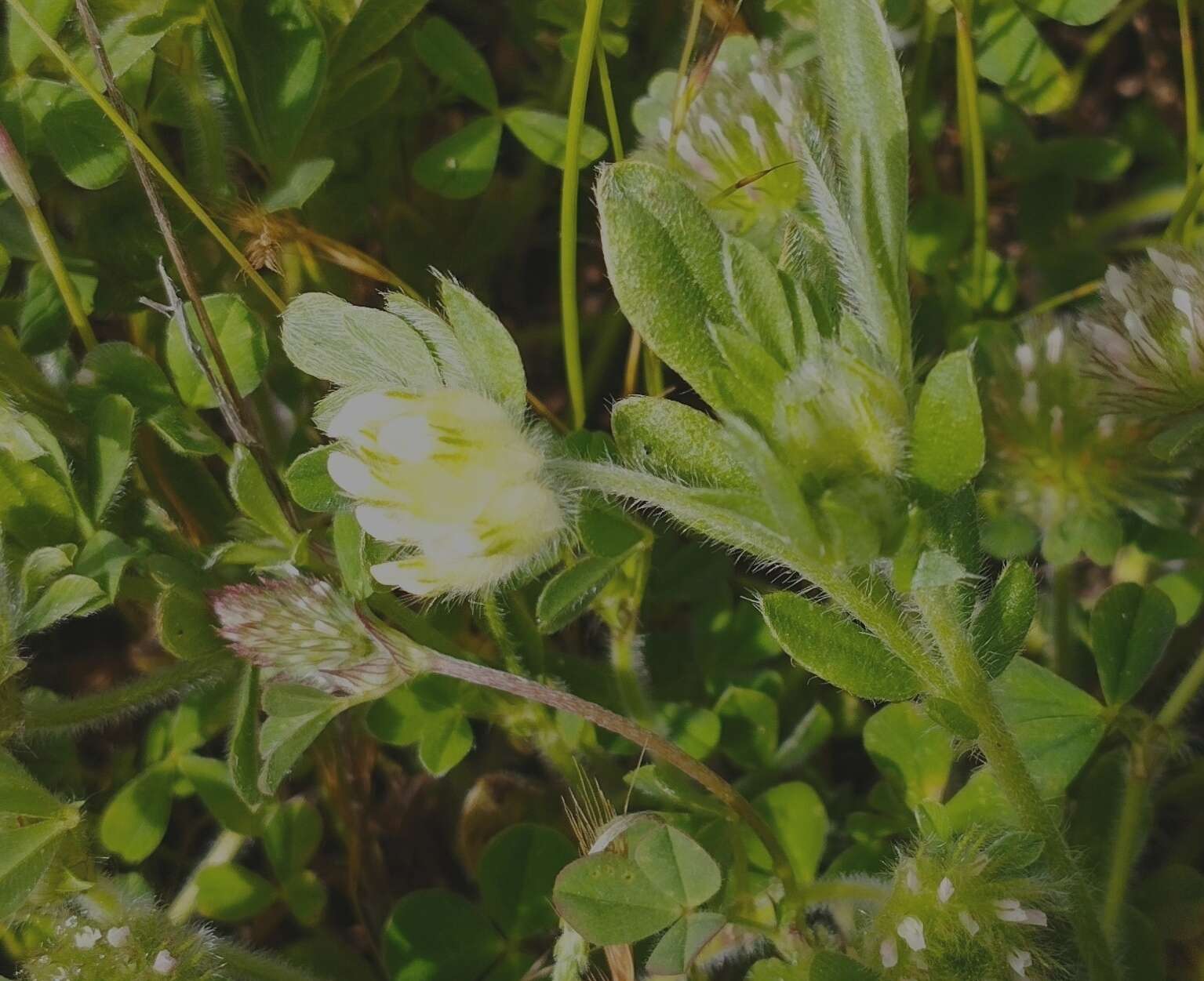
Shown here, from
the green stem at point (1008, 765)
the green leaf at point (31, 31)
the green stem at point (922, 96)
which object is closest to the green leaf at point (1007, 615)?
the green stem at point (1008, 765)

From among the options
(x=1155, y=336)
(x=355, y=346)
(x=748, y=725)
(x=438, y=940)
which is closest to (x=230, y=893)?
(x=438, y=940)

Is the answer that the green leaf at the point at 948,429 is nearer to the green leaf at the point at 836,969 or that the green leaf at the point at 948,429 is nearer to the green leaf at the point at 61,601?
the green leaf at the point at 836,969

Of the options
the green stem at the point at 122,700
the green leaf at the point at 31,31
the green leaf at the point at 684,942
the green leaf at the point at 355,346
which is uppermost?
the green leaf at the point at 31,31

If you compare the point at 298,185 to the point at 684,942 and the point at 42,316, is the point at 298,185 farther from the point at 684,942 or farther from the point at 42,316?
the point at 684,942

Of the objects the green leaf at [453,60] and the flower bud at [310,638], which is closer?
the flower bud at [310,638]

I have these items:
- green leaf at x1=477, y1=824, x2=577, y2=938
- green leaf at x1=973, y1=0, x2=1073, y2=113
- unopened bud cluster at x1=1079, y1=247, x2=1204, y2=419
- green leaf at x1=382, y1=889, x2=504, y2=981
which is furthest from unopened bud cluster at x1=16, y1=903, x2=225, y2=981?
green leaf at x1=973, y1=0, x2=1073, y2=113

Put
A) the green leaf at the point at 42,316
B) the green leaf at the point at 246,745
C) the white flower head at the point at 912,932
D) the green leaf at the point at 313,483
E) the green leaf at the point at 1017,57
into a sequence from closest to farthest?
the white flower head at the point at 912,932 → the green leaf at the point at 313,483 → the green leaf at the point at 246,745 → the green leaf at the point at 42,316 → the green leaf at the point at 1017,57

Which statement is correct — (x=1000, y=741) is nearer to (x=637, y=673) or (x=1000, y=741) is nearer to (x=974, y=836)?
(x=974, y=836)
